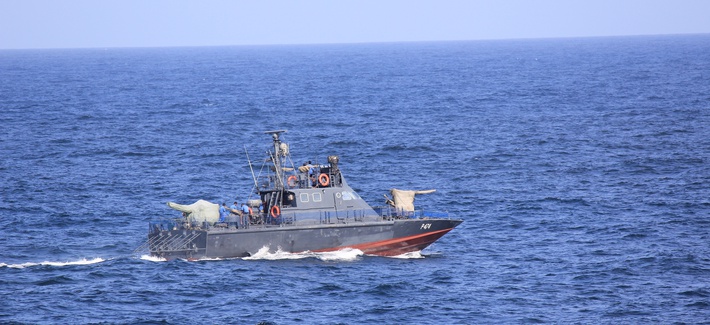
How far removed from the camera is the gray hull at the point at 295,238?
54.9 meters

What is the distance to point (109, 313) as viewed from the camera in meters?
45.8

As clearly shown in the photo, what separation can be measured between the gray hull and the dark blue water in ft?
2.51

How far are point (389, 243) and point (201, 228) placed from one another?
1049 cm

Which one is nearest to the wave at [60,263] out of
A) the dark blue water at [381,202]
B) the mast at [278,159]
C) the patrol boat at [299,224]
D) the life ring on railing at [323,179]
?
the dark blue water at [381,202]

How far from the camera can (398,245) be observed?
184 ft

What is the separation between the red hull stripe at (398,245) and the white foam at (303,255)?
29 cm

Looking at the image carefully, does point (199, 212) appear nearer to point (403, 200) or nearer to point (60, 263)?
point (60, 263)

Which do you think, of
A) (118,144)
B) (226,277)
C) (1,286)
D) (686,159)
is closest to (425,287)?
(226,277)

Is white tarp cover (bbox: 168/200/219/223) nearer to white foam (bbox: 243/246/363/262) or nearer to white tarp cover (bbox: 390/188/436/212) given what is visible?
white foam (bbox: 243/246/363/262)

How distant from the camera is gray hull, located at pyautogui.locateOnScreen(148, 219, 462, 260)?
2162 inches

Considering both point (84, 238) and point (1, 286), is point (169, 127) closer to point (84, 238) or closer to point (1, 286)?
point (84, 238)

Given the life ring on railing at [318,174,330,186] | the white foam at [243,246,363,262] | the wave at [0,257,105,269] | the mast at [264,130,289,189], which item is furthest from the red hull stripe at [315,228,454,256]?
the wave at [0,257,105,269]

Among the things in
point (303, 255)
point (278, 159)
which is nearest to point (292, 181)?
point (278, 159)

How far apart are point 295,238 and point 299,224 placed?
85cm
